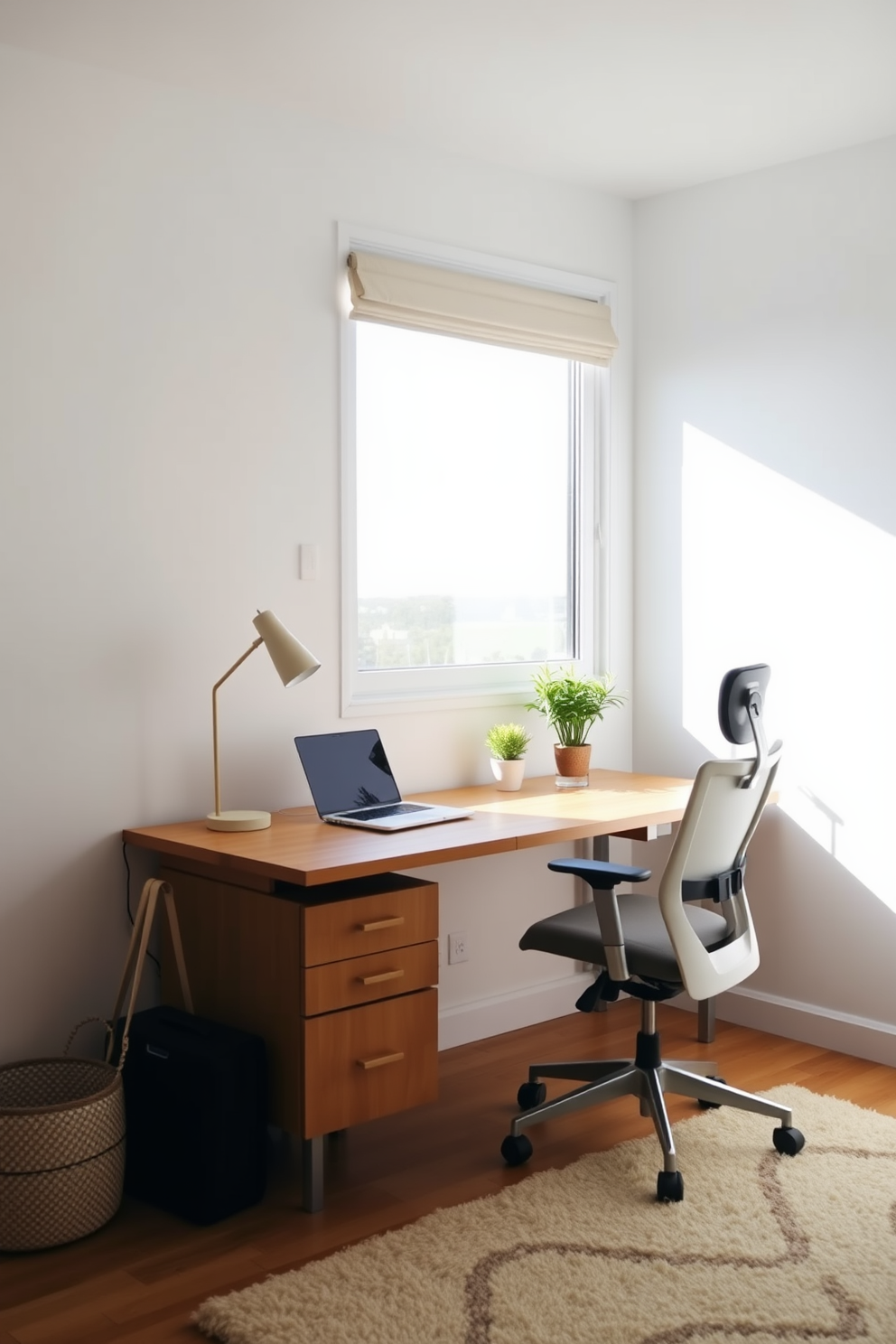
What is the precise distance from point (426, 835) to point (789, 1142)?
1108 millimetres

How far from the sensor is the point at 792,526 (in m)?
3.86

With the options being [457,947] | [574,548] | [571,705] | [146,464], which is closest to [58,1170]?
[457,947]

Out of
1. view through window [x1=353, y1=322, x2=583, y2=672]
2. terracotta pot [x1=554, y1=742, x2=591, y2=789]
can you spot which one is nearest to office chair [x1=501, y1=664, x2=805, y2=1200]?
terracotta pot [x1=554, y1=742, x2=591, y2=789]

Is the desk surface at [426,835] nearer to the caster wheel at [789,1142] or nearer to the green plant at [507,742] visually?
the green plant at [507,742]

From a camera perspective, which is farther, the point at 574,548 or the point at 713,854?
the point at 574,548

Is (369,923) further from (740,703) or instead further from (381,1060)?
(740,703)

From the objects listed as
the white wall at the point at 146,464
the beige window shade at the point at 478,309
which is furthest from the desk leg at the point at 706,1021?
the beige window shade at the point at 478,309

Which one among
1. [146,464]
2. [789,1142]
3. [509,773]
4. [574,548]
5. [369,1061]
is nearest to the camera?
[369,1061]

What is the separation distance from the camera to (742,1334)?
2273mm

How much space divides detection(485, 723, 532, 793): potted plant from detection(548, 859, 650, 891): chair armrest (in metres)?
0.86

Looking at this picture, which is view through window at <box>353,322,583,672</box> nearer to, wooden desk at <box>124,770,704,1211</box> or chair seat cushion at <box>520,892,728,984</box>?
wooden desk at <box>124,770,704,1211</box>

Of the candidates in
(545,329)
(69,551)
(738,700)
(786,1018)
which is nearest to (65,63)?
(69,551)

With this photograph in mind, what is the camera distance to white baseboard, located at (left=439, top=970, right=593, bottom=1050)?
3.80 m

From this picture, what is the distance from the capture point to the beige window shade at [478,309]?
3.53 meters
